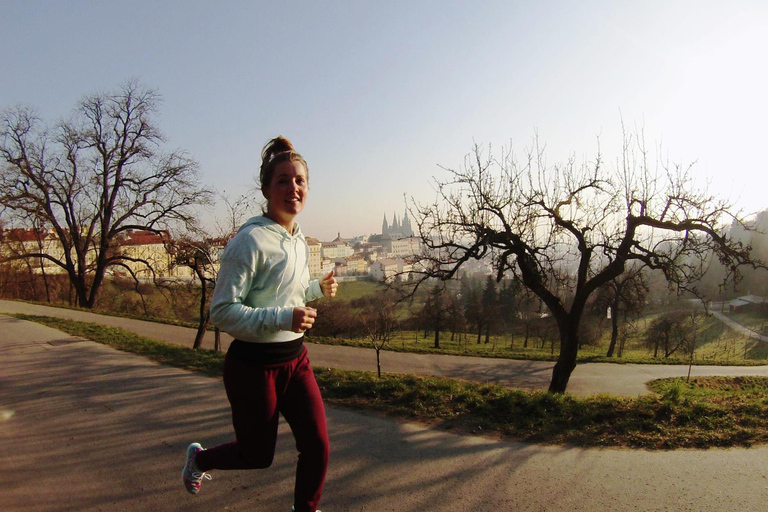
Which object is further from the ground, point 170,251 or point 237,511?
point 170,251

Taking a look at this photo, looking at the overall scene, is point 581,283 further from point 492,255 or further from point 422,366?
point 422,366

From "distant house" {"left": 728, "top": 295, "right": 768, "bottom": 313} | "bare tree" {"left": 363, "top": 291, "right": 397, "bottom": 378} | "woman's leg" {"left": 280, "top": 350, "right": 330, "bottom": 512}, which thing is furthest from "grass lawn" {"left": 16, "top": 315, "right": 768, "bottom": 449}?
"distant house" {"left": 728, "top": 295, "right": 768, "bottom": 313}

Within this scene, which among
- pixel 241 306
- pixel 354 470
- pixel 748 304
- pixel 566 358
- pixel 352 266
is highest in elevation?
pixel 352 266

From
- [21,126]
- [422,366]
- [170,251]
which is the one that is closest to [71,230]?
[21,126]

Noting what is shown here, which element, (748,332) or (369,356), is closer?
(369,356)

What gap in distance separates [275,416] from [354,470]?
3.88ft

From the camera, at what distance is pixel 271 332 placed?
1.86m

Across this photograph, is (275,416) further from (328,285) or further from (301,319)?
(328,285)

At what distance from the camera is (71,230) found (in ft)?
70.6

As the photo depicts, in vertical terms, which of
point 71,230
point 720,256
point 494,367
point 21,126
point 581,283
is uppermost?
point 21,126

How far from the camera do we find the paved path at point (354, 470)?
255 cm

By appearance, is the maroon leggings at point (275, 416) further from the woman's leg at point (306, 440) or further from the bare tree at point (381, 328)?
the bare tree at point (381, 328)

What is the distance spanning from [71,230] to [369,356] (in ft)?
57.0

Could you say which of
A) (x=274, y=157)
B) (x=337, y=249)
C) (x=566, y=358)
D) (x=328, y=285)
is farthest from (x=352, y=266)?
(x=274, y=157)
